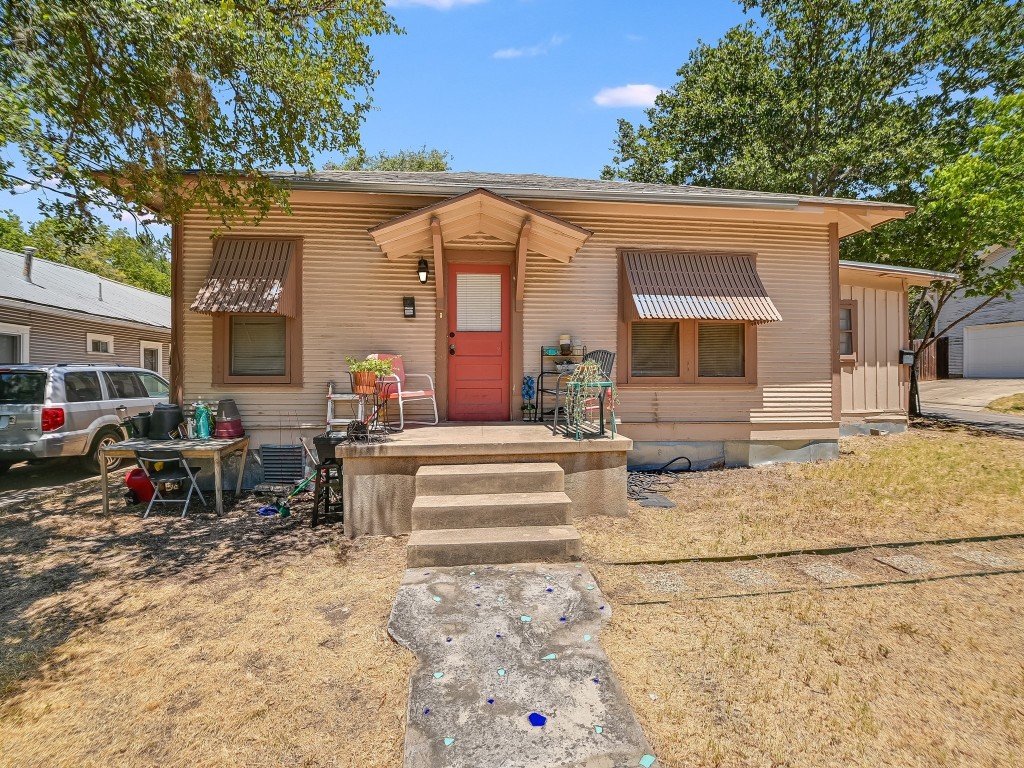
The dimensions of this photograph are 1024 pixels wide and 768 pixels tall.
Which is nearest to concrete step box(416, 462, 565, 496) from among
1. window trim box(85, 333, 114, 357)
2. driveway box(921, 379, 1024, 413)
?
window trim box(85, 333, 114, 357)

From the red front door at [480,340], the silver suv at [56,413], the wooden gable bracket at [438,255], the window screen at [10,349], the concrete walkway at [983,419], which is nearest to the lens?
the wooden gable bracket at [438,255]

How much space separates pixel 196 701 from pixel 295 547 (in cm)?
186

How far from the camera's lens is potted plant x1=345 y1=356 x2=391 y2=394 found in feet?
15.5

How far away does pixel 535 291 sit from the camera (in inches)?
241

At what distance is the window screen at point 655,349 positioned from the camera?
6.34 m

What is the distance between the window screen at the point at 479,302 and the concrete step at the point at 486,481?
8.20ft

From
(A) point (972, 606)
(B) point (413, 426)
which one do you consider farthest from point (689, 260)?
(A) point (972, 606)

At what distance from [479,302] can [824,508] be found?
440cm

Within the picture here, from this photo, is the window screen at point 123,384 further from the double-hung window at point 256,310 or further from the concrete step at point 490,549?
the concrete step at point 490,549

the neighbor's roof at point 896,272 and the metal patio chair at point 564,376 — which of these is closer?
the metal patio chair at point 564,376

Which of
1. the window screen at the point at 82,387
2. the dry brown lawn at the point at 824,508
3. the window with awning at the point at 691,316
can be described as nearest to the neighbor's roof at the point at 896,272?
the window with awning at the point at 691,316

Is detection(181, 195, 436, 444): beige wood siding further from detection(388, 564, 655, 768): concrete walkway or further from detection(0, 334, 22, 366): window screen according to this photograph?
detection(0, 334, 22, 366): window screen

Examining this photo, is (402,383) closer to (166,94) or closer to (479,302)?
(479,302)

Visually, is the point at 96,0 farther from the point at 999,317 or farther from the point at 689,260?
the point at 999,317
